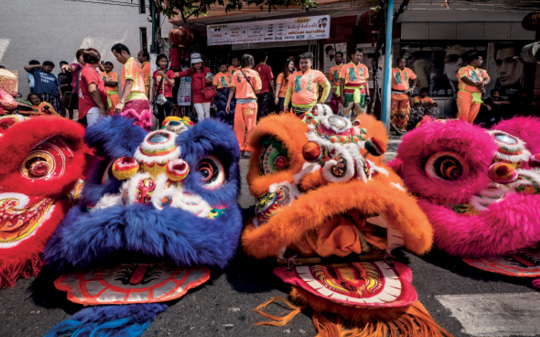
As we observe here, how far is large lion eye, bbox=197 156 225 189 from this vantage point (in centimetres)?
226

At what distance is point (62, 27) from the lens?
11.8 m

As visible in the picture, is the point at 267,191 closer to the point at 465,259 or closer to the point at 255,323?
the point at 255,323

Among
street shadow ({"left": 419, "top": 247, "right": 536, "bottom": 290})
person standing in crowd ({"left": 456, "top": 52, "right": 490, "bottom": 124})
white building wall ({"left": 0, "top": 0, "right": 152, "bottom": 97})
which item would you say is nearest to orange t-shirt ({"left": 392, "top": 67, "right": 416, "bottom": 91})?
person standing in crowd ({"left": 456, "top": 52, "right": 490, "bottom": 124})

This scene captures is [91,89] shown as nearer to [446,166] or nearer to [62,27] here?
[446,166]

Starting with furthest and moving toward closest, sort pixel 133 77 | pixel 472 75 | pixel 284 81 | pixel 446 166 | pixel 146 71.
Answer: pixel 284 81 → pixel 146 71 → pixel 472 75 → pixel 133 77 → pixel 446 166

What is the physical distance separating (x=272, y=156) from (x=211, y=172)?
0.42m

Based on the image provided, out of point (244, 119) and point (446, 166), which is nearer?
point (446, 166)

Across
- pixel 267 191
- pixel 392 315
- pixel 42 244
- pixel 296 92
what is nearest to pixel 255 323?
pixel 392 315

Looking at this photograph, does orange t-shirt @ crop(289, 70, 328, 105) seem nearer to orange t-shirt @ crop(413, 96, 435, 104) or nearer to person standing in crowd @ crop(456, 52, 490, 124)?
person standing in crowd @ crop(456, 52, 490, 124)

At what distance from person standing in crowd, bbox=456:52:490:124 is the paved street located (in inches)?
173

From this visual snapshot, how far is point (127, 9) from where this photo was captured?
465 inches

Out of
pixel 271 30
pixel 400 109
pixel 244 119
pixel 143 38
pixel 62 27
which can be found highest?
pixel 62 27

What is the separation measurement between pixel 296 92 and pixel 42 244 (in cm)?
394

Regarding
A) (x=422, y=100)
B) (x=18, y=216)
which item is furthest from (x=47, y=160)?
(x=422, y=100)
